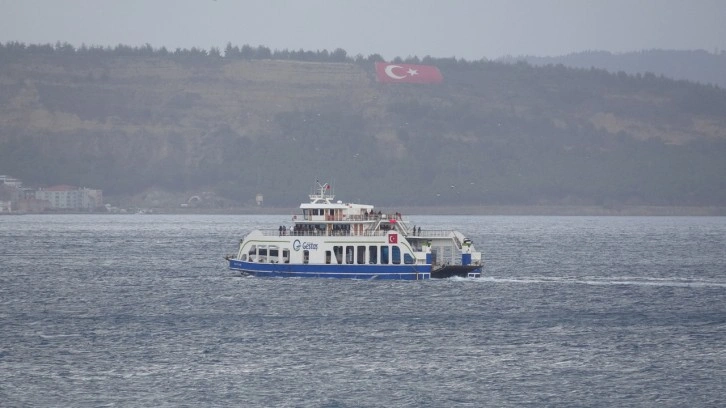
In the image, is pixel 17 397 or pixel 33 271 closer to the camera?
pixel 17 397

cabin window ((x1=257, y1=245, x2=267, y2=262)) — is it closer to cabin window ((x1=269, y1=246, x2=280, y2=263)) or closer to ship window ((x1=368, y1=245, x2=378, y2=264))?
cabin window ((x1=269, y1=246, x2=280, y2=263))

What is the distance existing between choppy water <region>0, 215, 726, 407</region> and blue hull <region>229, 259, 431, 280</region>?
116 cm

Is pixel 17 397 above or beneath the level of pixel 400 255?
beneath

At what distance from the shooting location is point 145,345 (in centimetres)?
7881

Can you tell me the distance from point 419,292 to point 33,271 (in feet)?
155

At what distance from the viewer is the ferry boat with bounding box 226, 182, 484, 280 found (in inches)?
4397

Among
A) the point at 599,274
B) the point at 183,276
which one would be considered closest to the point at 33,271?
the point at 183,276

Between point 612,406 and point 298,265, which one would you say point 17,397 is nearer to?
point 612,406

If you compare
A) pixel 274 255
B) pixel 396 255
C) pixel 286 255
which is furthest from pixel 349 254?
pixel 274 255

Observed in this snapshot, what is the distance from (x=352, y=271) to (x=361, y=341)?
104ft

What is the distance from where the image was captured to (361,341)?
80688 mm

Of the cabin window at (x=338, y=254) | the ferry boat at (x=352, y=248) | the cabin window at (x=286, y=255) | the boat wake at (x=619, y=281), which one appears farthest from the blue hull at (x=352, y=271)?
the boat wake at (x=619, y=281)

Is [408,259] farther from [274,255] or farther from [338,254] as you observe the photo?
[274,255]

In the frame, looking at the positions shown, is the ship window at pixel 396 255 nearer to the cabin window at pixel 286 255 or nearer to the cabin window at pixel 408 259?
the cabin window at pixel 408 259
